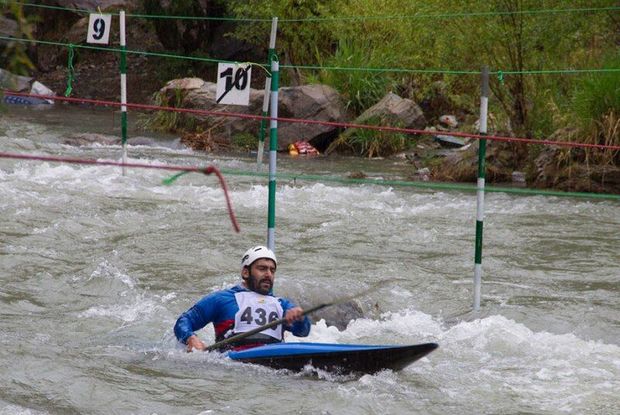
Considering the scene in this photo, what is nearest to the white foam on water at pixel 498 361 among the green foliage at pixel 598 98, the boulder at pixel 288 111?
the green foliage at pixel 598 98

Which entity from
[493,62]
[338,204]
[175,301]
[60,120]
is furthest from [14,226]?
[60,120]

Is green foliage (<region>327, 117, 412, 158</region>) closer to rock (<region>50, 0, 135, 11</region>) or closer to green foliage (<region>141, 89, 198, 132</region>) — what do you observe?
green foliage (<region>141, 89, 198, 132</region>)

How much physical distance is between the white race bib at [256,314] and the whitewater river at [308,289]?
322 mm

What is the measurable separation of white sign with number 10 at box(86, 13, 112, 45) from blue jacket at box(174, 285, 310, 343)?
6.29 meters

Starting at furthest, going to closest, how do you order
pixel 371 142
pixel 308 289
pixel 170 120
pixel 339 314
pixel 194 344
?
pixel 170 120 → pixel 371 142 → pixel 308 289 → pixel 339 314 → pixel 194 344

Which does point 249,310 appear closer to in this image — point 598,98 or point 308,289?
point 308,289

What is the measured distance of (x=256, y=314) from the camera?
20.0 ft

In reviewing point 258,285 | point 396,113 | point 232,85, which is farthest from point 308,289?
point 396,113

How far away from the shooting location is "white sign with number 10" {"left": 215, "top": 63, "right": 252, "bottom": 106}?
32.3ft

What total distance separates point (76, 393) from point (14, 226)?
474 centimetres

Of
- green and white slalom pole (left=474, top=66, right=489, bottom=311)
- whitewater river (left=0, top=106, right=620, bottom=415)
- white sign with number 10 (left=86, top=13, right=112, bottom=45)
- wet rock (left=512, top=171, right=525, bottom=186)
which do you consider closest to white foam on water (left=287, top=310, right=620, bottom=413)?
whitewater river (left=0, top=106, right=620, bottom=415)

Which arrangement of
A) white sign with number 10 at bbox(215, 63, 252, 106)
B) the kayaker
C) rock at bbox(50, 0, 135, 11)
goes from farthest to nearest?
rock at bbox(50, 0, 135, 11)
white sign with number 10 at bbox(215, 63, 252, 106)
the kayaker

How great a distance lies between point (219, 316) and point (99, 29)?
21.7 feet

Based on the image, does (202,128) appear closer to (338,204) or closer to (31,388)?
(338,204)
